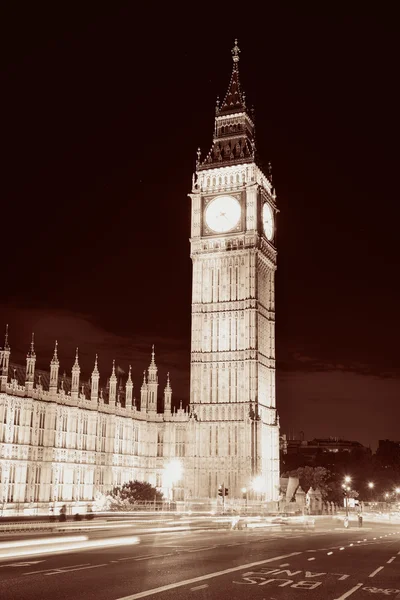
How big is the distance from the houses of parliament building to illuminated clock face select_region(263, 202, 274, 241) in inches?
5.7

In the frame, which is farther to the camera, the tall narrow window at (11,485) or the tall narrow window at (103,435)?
the tall narrow window at (103,435)

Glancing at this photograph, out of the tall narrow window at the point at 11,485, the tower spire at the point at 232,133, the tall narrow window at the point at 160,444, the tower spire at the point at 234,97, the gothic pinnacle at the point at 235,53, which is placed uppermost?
the gothic pinnacle at the point at 235,53

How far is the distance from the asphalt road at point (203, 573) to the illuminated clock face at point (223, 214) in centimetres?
6122

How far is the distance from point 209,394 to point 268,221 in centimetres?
2353

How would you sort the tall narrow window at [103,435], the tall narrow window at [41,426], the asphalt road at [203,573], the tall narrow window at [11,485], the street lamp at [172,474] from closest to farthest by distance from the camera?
the asphalt road at [203,573] < the tall narrow window at [11,485] < the tall narrow window at [41,426] < the tall narrow window at [103,435] < the street lamp at [172,474]

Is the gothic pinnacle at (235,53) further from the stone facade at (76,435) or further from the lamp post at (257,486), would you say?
the lamp post at (257,486)

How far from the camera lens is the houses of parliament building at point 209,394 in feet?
252

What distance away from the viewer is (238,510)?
72.4 metres

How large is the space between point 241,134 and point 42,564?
78.3 meters

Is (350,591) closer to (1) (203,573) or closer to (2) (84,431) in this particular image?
(1) (203,573)

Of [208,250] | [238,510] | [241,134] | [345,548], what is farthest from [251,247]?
[345,548]

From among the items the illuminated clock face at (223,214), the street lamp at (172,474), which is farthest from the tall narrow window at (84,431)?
the illuminated clock face at (223,214)

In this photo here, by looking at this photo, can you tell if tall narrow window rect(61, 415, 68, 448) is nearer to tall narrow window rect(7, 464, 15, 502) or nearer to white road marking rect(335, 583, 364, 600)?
tall narrow window rect(7, 464, 15, 502)

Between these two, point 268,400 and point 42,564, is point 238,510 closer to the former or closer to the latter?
point 268,400
